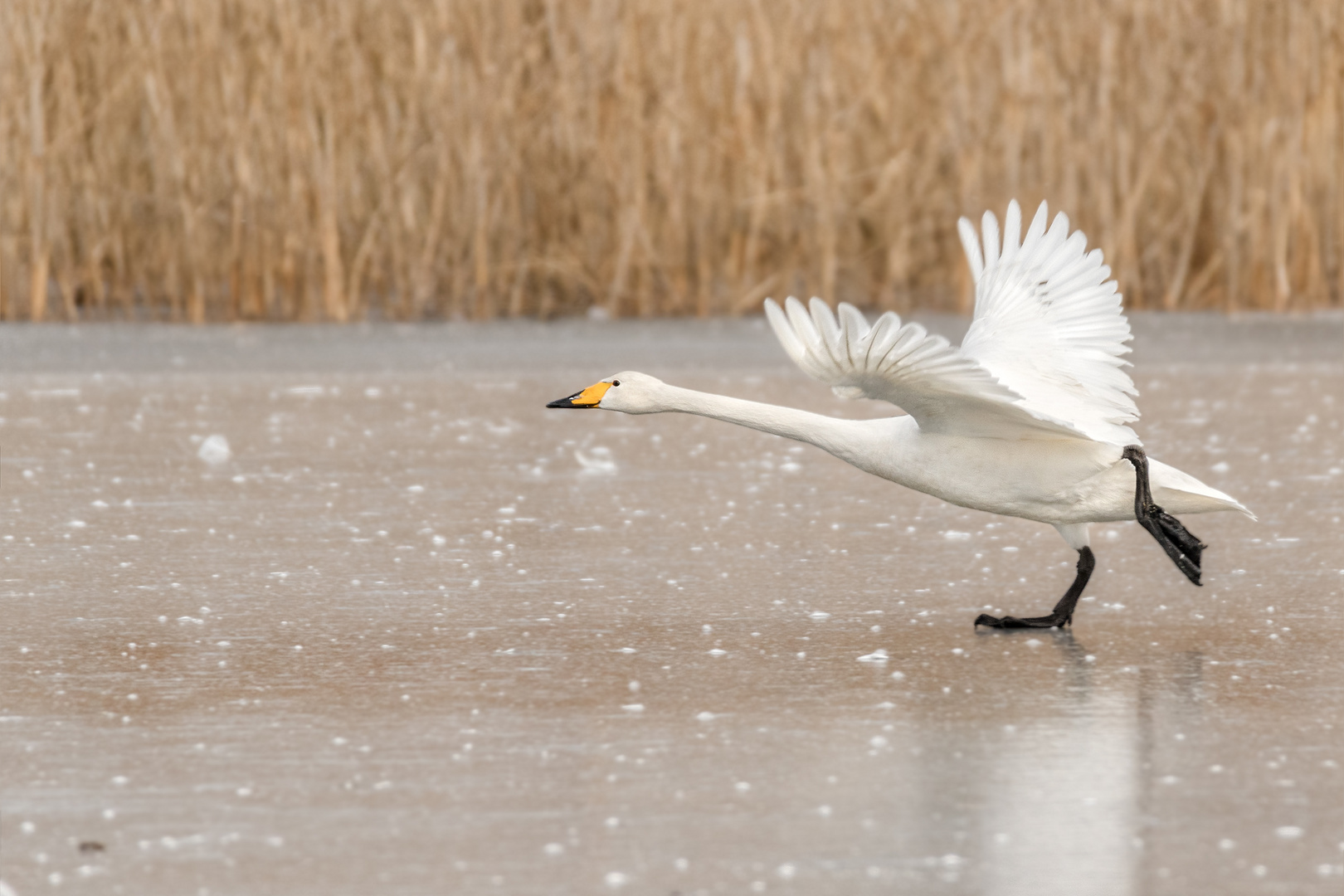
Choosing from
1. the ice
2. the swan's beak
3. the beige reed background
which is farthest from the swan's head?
the beige reed background

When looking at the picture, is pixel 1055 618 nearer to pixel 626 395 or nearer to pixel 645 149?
pixel 626 395

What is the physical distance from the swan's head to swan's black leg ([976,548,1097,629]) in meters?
1.10

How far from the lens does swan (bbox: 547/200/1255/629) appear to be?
459 cm

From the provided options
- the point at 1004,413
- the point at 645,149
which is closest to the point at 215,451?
the point at 1004,413

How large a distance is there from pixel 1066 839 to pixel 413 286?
9780 millimetres

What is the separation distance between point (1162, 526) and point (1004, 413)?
1.88 feet

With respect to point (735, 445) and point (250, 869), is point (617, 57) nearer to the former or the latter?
point (735, 445)

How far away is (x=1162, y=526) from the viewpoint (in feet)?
16.8

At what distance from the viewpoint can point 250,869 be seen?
10.1 ft

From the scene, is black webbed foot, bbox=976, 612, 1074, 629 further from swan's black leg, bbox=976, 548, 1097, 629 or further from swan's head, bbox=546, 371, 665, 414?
swan's head, bbox=546, 371, 665, 414

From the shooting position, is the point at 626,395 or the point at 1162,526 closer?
the point at 1162,526

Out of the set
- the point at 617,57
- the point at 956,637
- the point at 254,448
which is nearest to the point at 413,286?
the point at 617,57

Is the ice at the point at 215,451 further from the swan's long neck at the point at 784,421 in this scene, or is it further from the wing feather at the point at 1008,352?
the wing feather at the point at 1008,352

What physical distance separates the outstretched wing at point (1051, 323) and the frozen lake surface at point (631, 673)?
60 centimetres
